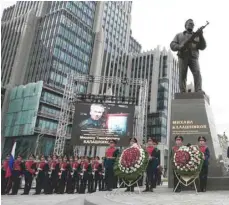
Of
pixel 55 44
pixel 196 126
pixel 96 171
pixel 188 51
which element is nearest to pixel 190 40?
pixel 188 51

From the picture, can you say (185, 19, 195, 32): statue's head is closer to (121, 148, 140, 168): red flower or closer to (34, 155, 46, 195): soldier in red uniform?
(121, 148, 140, 168): red flower

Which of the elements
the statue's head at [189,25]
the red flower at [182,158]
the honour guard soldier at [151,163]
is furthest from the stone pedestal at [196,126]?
the statue's head at [189,25]

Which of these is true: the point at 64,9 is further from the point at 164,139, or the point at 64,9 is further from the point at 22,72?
the point at 164,139

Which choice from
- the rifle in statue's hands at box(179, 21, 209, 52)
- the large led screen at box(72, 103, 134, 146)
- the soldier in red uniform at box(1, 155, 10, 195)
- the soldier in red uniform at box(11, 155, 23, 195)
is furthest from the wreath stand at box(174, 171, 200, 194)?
the large led screen at box(72, 103, 134, 146)

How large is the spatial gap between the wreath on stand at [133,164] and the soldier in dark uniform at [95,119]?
19.4 metres

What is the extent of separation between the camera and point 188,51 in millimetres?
9875

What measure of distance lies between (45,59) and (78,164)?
2463 inches

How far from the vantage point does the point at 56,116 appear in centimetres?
5766

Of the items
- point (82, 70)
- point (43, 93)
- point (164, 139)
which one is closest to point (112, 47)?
point (82, 70)

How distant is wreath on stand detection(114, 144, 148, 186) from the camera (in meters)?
7.13

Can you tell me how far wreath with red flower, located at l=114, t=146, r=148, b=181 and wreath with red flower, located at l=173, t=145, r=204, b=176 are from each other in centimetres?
79

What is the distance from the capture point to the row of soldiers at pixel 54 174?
11.6m

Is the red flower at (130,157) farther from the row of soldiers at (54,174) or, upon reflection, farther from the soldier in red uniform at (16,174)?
the soldier in red uniform at (16,174)

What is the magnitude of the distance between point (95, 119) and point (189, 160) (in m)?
20.3
